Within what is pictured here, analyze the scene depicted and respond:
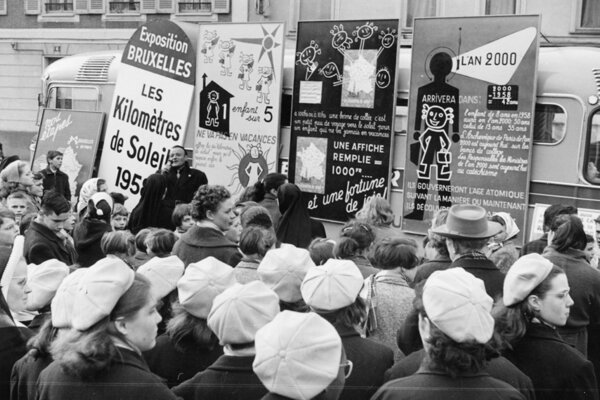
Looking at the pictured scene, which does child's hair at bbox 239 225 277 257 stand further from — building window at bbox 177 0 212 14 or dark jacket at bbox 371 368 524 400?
building window at bbox 177 0 212 14

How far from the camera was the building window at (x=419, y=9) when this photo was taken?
80.9 ft

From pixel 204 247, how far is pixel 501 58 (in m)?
4.95

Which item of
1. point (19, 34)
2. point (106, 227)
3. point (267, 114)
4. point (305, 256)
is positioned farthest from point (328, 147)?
point (19, 34)

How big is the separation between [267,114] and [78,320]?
29.6ft

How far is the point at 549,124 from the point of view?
34.9ft

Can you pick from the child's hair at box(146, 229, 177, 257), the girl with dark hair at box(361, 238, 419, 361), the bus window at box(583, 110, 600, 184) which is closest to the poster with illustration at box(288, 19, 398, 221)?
the bus window at box(583, 110, 600, 184)

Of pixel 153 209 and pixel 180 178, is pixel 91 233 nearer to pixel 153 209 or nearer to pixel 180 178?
pixel 153 209

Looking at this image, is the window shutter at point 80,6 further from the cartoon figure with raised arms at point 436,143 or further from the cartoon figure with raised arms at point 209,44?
the cartoon figure with raised arms at point 436,143

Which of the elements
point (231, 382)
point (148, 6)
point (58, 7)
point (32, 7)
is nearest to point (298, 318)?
point (231, 382)

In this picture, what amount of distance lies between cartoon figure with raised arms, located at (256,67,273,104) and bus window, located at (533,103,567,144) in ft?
11.8

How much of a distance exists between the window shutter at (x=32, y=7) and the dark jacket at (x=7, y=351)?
91.6 feet

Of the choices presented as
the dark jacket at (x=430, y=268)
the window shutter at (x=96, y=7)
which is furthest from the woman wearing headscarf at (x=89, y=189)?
the window shutter at (x=96, y=7)

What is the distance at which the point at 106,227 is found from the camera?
8195mm

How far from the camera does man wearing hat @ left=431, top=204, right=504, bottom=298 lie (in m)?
5.45
